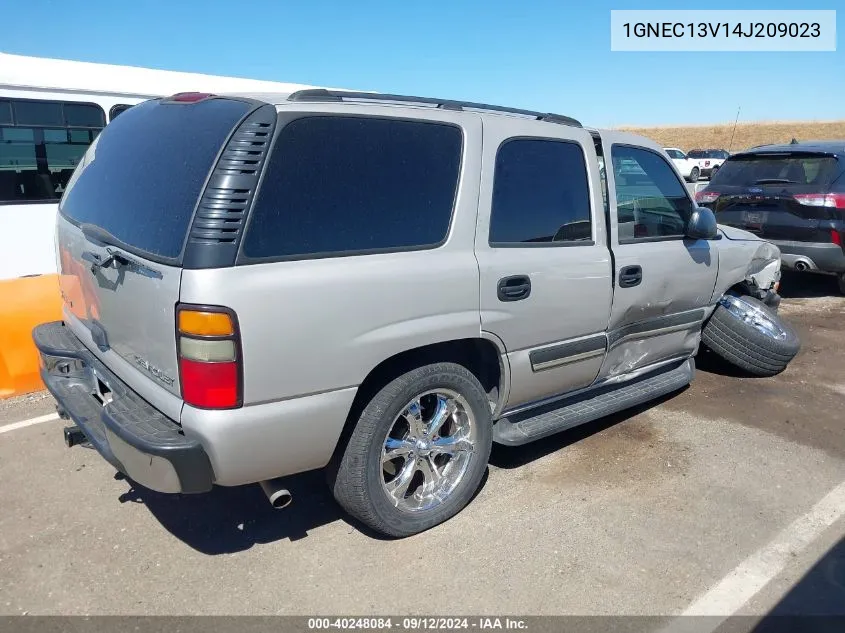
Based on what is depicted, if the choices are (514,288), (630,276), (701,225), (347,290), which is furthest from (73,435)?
(701,225)

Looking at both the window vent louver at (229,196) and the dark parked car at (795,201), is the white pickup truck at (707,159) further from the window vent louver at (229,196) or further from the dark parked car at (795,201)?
the window vent louver at (229,196)

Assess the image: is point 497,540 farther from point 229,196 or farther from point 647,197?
point 647,197

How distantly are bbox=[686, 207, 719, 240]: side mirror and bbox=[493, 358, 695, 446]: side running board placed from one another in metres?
0.94

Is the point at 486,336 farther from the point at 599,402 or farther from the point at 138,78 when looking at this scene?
the point at 138,78

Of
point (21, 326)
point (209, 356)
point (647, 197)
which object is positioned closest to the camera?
point (209, 356)

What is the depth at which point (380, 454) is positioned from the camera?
2.90m

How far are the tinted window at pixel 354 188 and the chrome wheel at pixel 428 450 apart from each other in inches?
30.8

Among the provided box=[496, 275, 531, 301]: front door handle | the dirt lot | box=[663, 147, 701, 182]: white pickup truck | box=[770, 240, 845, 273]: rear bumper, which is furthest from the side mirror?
box=[663, 147, 701, 182]: white pickup truck

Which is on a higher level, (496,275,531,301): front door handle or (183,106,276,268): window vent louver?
(183,106,276,268): window vent louver

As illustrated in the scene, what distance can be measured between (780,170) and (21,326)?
801 centimetres

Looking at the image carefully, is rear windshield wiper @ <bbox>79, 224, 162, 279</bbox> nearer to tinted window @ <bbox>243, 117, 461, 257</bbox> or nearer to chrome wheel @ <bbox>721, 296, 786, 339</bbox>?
tinted window @ <bbox>243, 117, 461, 257</bbox>

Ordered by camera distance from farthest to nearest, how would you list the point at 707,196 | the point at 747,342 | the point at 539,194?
the point at 707,196
the point at 747,342
the point at 539,194

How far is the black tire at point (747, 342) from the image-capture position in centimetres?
503

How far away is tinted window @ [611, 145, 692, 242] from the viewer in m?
3.90
